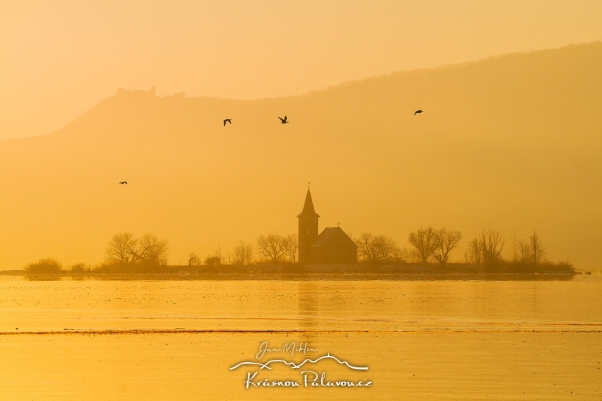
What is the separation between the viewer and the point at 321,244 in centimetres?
→ 18375

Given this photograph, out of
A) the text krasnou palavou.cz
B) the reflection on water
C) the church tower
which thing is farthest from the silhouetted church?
the text krasnou palavou.cz

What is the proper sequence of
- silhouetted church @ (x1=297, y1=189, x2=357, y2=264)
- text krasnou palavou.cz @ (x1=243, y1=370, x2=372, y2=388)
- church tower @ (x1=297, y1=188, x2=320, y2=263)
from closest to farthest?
text krasnou palavou.cz @ (x1=243, y1=370, x2=372, y2=388) < silhouetted church @ (x1=297, y1=189, x2=357, y2=264) < church tower @ (x1=297, y1=188, x2=320, y2=263)

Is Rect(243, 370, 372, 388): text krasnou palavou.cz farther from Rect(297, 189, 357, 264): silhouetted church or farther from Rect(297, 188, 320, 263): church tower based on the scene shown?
Rect(297, 188, 320, 263): church tower

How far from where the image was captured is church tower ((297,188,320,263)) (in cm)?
18812

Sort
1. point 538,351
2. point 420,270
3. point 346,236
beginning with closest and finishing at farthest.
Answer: point 538,351 < point 420,270 < point 346,236

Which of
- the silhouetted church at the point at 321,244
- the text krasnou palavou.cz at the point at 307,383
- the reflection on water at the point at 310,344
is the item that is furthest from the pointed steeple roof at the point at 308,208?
the text krasnou palavou.cz at the point at 307,383

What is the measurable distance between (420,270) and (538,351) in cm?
14352

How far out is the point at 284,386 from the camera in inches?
815

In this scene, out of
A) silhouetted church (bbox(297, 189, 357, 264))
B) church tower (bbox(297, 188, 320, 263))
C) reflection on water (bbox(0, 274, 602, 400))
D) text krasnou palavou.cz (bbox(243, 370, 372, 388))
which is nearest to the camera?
reflection on water (bbox(0, 274, 602, 400))

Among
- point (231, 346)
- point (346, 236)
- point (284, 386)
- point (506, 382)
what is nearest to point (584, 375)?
point (506, 382)

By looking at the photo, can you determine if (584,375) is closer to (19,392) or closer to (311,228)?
(19,392)

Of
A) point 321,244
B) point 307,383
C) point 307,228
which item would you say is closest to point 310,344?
point 307,383

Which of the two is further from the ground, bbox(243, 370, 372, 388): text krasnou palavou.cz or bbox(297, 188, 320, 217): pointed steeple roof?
bbox(297, 188, 320, 217): pointed steeple roof

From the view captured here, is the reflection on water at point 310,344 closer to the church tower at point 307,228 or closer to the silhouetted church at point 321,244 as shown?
the silhouetted church at point 321,244
